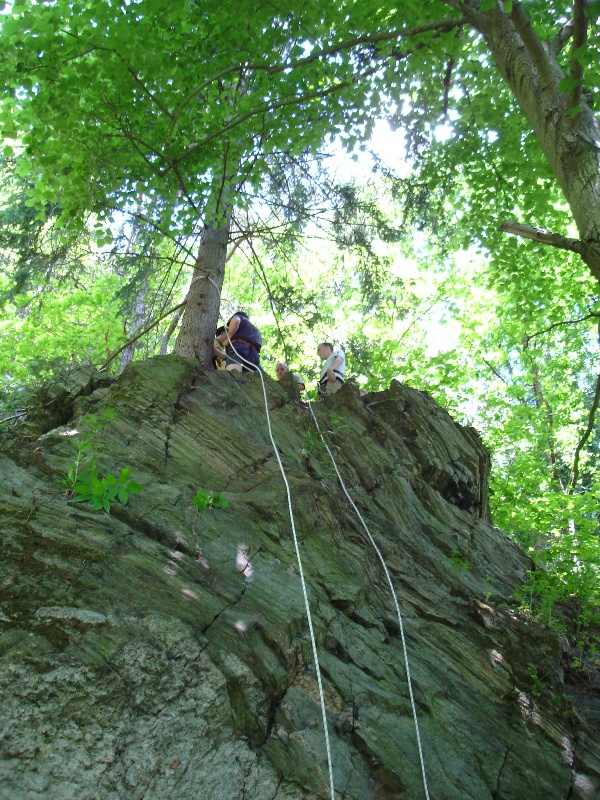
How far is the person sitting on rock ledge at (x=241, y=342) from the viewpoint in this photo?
26.1 feet

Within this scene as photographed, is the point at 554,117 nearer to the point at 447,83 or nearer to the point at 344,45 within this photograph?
the point at 344,45

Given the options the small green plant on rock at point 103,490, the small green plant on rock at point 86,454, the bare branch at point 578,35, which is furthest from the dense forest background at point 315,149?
the small green plant on rock at point 103,490

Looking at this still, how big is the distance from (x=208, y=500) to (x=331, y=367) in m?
5.26

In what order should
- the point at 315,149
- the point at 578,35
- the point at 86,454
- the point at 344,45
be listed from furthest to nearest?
the point at 315,149 → the point at 344,45 → the point at 86,454 → the point at 578,35

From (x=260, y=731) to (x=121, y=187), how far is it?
19.4 feet

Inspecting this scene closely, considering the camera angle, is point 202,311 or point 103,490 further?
point 202,311

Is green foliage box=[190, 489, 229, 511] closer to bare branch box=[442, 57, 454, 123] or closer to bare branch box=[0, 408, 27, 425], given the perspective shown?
bare branch box=[0, 408, 27, 425]

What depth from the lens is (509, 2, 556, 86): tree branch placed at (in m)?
4.36

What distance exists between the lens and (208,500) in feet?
15.6

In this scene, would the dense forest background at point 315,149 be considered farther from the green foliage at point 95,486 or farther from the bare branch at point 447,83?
the green foliage at point 95,486

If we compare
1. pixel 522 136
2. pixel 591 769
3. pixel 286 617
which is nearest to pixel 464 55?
pixel 522 136

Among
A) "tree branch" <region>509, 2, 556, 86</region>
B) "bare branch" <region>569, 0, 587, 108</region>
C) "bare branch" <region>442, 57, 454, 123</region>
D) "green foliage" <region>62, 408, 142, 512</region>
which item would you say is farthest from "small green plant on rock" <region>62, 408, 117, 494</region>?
"bare branch" <region>442, 57, 454, 123</region>

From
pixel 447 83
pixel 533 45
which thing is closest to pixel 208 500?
pixel 533 45

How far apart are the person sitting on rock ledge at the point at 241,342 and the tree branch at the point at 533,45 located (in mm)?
4594
